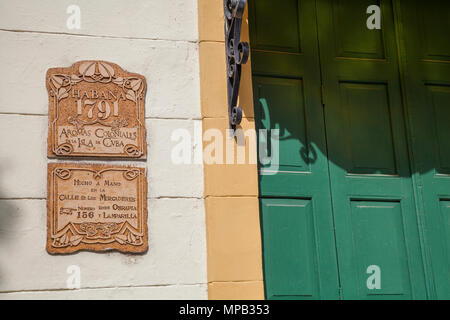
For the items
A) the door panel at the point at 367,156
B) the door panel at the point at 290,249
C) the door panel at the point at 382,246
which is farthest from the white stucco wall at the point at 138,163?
the door panel at the point at 382,246

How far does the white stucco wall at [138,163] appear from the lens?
14.1 ft

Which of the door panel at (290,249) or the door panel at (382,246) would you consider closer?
the door panel at (290,249)

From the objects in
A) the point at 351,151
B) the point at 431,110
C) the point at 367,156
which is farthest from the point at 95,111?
the point at 431,110

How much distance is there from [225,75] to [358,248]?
5.23 ft

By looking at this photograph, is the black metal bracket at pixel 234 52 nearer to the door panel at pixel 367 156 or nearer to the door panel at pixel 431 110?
the door panel at pixel 367 156

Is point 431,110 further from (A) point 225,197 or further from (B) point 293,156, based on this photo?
(A) point 225,197

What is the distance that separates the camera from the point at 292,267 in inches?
189

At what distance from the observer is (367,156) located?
5.18 m

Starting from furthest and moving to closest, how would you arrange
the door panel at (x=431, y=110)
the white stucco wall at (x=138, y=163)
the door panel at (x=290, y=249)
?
1. the door panel at (x=431, y=110)
2. the door panel at (x=290, y=249)
3. the white stucco wall at (x=138, y=163)

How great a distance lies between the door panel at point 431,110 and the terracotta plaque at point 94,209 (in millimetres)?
2175

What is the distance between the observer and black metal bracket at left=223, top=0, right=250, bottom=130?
4.34 metres

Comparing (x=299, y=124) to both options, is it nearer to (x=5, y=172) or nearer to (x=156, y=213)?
(x=156, y=213)

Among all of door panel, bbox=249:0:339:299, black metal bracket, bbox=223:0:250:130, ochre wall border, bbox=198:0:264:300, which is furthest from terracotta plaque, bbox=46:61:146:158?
door panel, bbox=249:0:339:299

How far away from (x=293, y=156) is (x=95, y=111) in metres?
1.49
